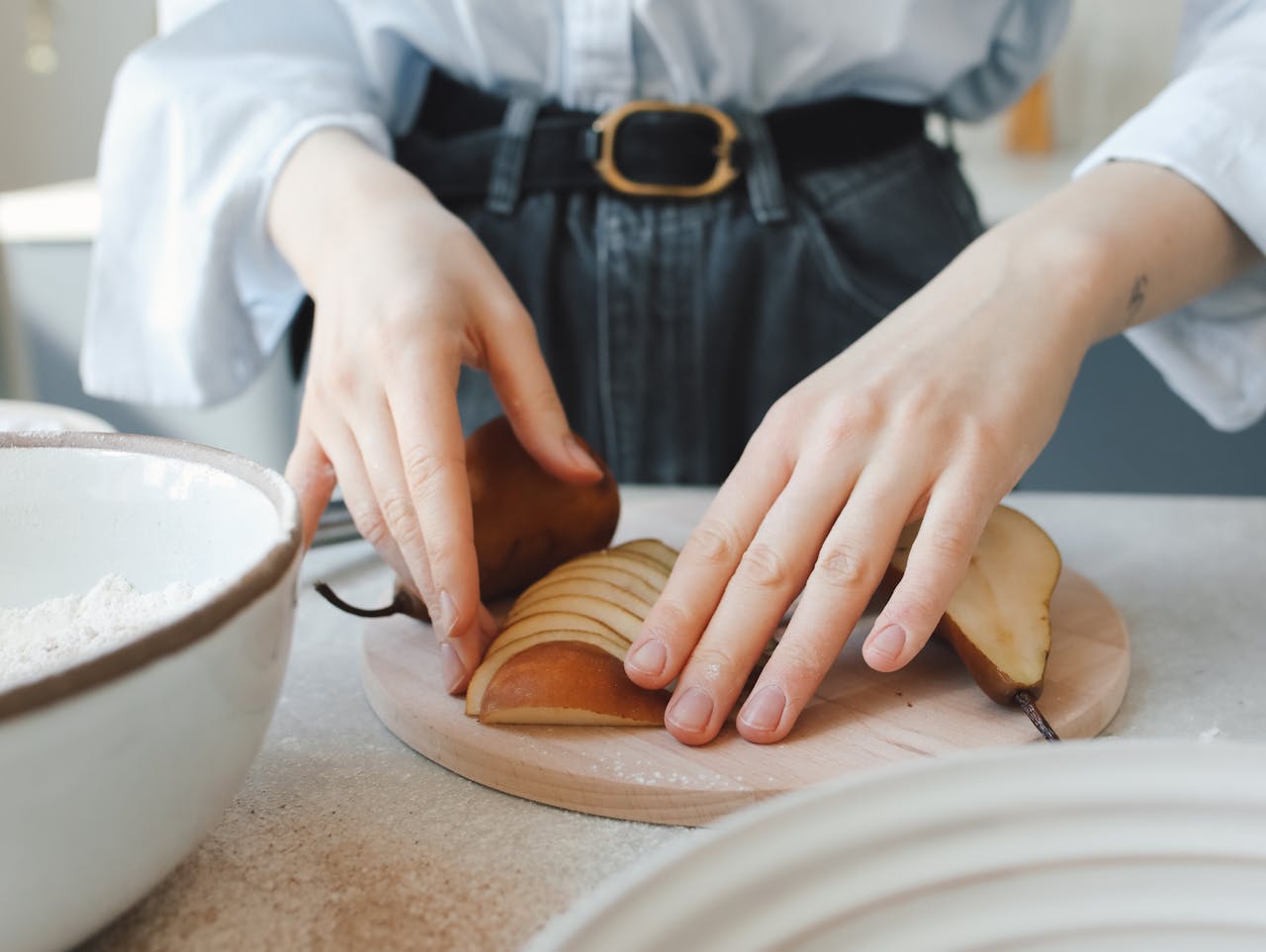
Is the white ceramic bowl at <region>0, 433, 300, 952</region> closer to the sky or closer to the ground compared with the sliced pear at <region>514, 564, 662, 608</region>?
closer to the sky

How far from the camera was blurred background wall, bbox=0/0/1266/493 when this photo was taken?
205cm

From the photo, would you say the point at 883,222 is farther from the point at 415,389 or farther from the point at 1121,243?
the point at 415,389

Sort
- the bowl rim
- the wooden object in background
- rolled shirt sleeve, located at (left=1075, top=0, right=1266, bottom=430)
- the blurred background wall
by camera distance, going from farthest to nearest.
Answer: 1. the wooden object in background
2. the blurred background wall
3. rolled shirt sleeve, located at (left=1075, top=0, right=1266, bottom=430)
4. the bowl rim

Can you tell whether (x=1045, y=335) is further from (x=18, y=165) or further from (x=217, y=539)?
(x=18, y=165)

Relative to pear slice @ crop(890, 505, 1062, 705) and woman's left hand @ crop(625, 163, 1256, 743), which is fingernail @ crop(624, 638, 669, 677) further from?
pear slice @ crop(890, 505, 1062, 705)

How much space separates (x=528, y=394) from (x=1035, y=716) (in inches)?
13.0

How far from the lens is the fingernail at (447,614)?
583 mm

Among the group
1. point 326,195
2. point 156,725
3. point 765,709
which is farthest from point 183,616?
point 326,195

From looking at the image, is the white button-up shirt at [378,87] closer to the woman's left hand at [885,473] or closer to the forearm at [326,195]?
the forearm at [326,195]

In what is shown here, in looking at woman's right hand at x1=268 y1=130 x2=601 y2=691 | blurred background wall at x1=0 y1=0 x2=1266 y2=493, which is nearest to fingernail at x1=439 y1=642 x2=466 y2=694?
woman's right hand at x1=268 y1=130 x2=601 y2=691

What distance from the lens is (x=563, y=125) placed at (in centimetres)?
104

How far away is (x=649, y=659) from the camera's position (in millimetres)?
550

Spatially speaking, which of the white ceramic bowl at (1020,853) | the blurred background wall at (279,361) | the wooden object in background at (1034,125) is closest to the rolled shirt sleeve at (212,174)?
the white ceramic bowl at (1020,853)

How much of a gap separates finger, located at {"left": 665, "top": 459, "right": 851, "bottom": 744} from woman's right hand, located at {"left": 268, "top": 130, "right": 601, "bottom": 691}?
123 millimetres
